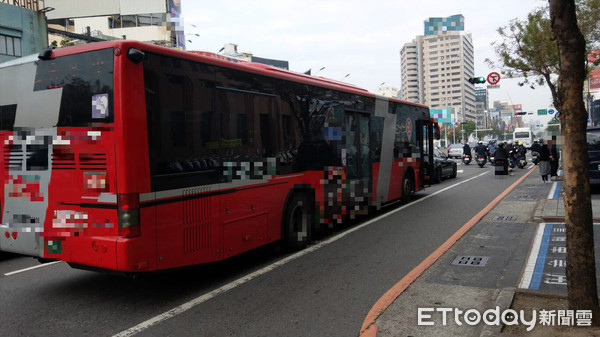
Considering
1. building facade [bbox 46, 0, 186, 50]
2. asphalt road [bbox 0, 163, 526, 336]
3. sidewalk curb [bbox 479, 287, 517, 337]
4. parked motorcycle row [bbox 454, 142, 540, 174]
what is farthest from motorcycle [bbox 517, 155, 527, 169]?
building facade [bbox 46, 0, 186, 50]

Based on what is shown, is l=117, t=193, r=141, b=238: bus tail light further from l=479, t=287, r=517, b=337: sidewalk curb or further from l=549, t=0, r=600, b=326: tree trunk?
l=549, t=0, r=600, b=326: tree trunk

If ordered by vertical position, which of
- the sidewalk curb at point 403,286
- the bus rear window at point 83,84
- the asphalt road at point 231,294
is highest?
the bus rear window at point 83,84

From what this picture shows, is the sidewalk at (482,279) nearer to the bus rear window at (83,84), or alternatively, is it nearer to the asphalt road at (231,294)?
the asphalt road at (231,294)

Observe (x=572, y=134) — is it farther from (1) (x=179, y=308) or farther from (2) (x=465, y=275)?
(1) (x=179, y=308)

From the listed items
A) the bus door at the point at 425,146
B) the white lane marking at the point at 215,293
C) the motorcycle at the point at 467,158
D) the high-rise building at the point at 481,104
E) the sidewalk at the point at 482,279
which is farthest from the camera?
the high-rise building at the point at 481,104

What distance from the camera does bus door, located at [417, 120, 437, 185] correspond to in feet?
43.8

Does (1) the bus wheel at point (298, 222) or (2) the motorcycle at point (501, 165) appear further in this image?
(2) the motorcycle at point (501, 165)

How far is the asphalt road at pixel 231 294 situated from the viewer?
14.7ft

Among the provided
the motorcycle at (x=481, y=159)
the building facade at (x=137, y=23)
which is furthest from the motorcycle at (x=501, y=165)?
the building facade at (x=137, y=23)

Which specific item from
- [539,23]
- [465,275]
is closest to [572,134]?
[465,275]

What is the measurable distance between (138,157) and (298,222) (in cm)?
354

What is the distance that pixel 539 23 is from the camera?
69.9ft

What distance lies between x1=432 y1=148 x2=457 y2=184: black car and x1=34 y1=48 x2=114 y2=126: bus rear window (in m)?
15.5

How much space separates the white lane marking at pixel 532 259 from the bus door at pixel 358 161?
3.42m
